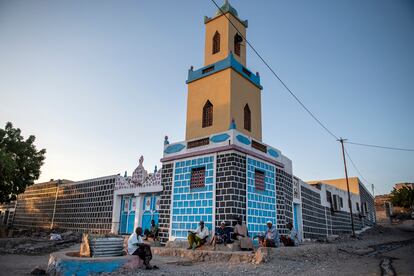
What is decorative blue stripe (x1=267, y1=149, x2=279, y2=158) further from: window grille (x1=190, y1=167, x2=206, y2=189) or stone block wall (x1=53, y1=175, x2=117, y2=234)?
stone block wall (x1=53, y1=175, x2=117, y2=234)

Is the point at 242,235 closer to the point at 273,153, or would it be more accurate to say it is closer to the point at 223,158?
the point at 223,158

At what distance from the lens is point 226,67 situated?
1316 cm

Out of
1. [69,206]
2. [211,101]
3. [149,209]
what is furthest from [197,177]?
[69,206]

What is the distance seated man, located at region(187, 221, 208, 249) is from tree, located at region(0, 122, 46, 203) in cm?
1257

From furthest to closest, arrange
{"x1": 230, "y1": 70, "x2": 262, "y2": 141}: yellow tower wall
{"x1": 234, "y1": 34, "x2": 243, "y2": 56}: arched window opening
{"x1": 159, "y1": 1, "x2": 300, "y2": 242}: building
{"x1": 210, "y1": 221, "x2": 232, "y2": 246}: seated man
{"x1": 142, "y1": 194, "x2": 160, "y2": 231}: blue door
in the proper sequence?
{"x1": 234, "y1": 34, "x2": 243, "y2": 56}: arched window opening → {"x1": 142, "y1": 194, "x2": 160, "y2": 231}: blue door → {"x1": 230, "y1": 70, "x2": 262, "y2": 141}: yellow tower wall → {"x1": 159, "y1": 1, "x2": 300, "y2": 242}: building → {"x1": 210, "y1": 221, "x2": 232, "y2": 246}: seated man

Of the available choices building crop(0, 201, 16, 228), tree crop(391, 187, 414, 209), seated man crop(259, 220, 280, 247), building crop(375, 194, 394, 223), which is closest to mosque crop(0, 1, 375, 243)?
seated man crop(259, 220, 280, 247)

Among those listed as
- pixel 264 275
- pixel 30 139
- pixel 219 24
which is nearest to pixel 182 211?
pixel 264 275

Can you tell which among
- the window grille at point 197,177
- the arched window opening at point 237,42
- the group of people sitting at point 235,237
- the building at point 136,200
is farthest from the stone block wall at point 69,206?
the arched window opening at point 237,42

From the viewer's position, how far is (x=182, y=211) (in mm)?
11688

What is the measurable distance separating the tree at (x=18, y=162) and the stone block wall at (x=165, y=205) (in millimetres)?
10103

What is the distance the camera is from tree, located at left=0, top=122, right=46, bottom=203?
17.7m

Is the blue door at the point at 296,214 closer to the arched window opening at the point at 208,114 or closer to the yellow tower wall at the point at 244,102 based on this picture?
the yellow tower wall at the point at 244,102

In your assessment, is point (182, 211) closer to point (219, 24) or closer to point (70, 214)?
point (219, 24)

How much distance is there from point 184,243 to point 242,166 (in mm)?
3503
